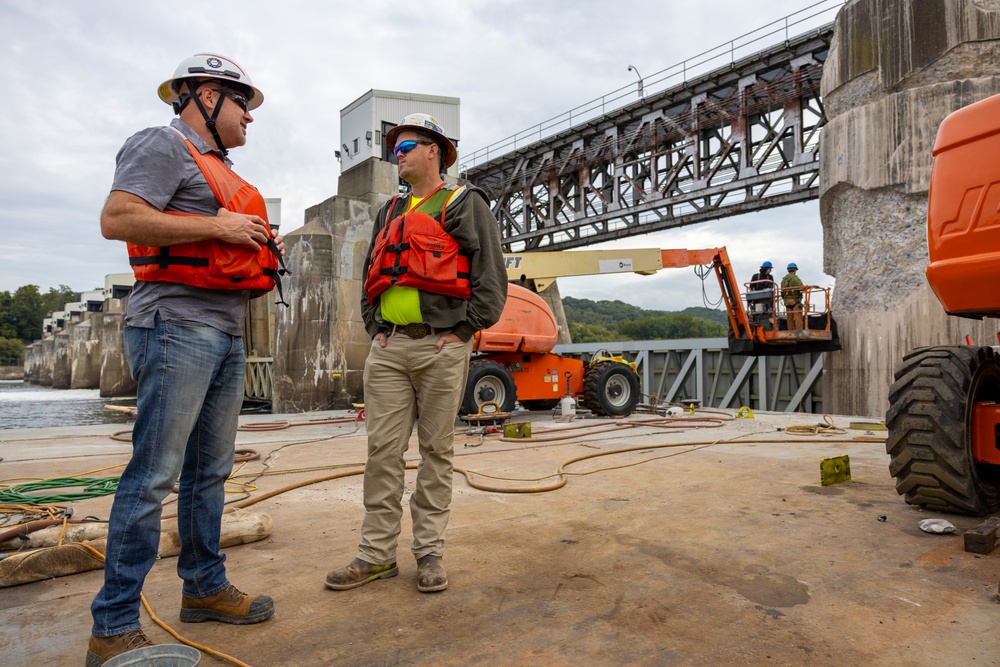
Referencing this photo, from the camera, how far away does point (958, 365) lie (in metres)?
3.38

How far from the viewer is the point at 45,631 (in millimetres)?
1986

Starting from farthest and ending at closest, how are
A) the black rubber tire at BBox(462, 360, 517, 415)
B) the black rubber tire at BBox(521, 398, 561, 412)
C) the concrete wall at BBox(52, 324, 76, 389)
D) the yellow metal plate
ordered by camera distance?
the concrete wall at BBox(52, 324, 76, 389), the black rubber tire at BBox(521, 398, 561, 412), the black rubber tire at BBox(462, 360, 517, 415), the yellow metal plate

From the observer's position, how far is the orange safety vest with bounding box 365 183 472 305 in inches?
99.6

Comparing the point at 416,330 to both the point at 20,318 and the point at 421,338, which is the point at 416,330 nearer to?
the point at 421,338

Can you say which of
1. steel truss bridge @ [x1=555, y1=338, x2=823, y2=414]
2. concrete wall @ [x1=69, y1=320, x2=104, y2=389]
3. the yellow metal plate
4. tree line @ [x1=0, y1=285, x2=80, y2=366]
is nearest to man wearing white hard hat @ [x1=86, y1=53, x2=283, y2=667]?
the yellow metal plate

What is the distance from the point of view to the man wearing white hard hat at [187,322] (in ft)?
5.89

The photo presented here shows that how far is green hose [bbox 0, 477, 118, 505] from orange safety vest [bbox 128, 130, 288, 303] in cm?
206

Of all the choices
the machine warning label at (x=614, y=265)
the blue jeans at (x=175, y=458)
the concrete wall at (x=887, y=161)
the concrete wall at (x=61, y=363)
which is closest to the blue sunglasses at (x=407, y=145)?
the blue jeans at (x=175, y=458)

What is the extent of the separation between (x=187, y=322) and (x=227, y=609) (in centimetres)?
95

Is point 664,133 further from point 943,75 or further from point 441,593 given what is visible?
point 441,593

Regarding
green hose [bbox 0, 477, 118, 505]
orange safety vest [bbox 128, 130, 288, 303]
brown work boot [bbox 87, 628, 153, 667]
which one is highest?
orange safety vest [bbox 128, 130, 288, 303]

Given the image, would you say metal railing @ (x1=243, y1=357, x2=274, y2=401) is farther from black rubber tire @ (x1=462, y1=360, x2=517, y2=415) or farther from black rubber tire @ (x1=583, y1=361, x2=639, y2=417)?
black rubber tire @ (x1=462, y1=360, x2=517, y2=415)

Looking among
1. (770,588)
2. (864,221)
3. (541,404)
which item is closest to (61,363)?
(541,404)

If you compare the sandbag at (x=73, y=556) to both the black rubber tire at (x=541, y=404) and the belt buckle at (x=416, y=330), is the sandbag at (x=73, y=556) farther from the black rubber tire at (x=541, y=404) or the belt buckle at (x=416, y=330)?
the black rubber tire at (x=541, y=404)
